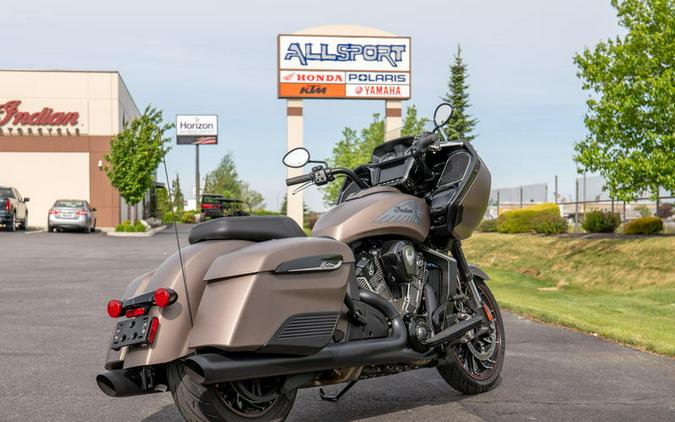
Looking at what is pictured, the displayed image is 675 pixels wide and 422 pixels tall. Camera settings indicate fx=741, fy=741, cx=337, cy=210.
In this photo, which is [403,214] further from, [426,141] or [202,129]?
[202,129]

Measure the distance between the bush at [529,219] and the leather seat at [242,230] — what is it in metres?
25.3

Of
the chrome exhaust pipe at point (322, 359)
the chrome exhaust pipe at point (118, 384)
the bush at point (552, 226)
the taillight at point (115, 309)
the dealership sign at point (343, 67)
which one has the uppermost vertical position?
the dealership sign at point (343, 67)

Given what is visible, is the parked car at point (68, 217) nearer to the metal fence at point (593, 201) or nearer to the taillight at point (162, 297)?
the metal fence at point (593, 201)

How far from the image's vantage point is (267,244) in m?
3.82

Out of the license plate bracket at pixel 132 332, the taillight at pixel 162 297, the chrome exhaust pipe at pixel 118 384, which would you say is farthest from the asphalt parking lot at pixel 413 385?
the taillight at pixel 162 297

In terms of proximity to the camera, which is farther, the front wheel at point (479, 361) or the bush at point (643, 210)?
the bush at point (643, 210)

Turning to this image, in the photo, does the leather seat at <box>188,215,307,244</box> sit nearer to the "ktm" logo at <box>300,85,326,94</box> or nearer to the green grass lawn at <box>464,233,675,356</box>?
the green grass lawn at <box>464,233,675,356</box>

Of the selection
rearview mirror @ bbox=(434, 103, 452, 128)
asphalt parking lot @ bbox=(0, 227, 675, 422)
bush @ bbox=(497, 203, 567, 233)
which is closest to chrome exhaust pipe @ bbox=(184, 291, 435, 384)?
asphalt parking lot @ bbox=(0, 227, 675, 422)

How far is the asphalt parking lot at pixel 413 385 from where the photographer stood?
15.6 feet

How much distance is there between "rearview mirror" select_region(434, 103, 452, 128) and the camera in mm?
5512

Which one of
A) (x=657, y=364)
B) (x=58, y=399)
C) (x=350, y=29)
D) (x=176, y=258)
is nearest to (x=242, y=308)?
(x=176, y=258)

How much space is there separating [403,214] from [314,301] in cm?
116

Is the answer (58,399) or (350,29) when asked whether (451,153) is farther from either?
(350,29)

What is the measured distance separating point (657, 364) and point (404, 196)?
318 cm
